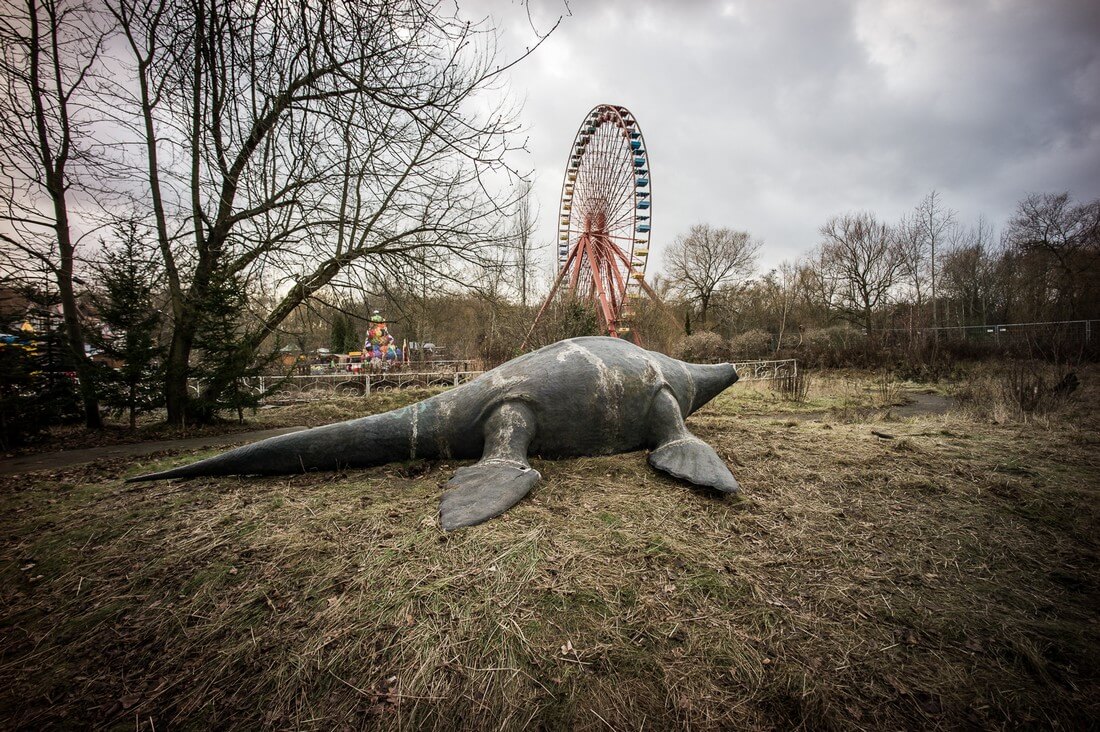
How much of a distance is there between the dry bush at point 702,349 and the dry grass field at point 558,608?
16.9 meters

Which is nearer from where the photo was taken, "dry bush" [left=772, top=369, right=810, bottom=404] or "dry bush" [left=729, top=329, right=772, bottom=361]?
"dry bush" [left=772, top=369, right=810, bottom=404]

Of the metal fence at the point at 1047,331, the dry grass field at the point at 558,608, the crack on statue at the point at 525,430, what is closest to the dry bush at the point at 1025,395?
the metal fence at the point at 1047,331

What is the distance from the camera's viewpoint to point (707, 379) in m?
4.38

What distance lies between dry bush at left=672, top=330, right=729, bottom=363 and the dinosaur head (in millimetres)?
14566

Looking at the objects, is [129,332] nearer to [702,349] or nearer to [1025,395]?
[1025,395]

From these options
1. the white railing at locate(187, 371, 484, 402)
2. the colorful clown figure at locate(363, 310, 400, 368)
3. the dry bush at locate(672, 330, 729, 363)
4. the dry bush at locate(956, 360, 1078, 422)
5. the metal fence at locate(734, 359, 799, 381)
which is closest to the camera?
the dry bush at locate(956, 360, 1078, 422)

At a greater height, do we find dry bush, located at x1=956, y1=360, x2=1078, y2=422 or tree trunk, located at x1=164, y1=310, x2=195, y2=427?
tree trunk, located at x1=164, y1=310, x2=195, y2=427

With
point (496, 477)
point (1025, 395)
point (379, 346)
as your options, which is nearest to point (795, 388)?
point (1025, 395)

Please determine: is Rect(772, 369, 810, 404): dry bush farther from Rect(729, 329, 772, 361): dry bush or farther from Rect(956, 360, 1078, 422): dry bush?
Rect(729, 329, 772, 361): dry bush

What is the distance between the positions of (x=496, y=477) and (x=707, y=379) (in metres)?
2.74

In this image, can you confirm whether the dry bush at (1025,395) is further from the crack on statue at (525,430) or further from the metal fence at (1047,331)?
the crack on statue at (525,430)

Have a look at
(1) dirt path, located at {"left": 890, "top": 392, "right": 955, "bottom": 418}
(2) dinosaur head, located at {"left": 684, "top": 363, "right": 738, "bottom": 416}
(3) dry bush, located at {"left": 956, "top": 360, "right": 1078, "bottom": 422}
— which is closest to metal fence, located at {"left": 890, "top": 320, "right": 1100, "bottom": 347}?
(1) dirt path, located at {"left": 890, "top": 392, "right": 955, "bottom": 418}

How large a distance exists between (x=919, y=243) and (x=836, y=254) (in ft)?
14.7

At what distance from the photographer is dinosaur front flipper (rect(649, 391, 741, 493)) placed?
2.79 metres
